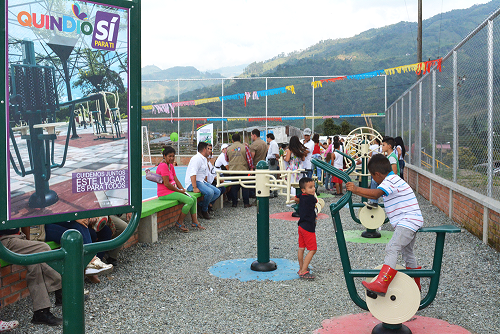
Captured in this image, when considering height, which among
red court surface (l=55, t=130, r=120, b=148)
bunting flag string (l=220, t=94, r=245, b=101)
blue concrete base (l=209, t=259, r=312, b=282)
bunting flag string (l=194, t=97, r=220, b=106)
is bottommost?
blue concrete base (l=209, t=259, r=312, b=282)

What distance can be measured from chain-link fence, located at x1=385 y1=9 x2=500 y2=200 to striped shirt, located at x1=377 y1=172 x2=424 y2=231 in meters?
3.04

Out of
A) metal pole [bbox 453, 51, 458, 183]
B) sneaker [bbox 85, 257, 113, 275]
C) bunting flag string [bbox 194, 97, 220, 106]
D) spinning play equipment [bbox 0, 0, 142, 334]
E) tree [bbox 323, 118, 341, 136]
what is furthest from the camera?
tree [bbox 323, 118, 341, 136]

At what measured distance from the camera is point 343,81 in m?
41.1

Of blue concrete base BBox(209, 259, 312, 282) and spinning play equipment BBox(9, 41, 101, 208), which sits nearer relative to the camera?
spinning play equipment BBox(9, 41, 101, 208)

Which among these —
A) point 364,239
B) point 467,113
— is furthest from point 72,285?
point 467,113

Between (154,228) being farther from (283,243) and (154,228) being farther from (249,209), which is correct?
(249,209)

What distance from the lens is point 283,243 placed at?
6641 mm

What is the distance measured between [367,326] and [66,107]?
2.72m

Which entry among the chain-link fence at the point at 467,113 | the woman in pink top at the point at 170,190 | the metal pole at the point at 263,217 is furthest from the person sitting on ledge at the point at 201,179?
the chain-link fence at the point at 467,113

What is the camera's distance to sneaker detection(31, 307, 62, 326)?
11.8ft

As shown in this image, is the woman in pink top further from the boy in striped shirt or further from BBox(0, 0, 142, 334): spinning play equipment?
BBox(0, 0, 142, 334): spinning play equipment

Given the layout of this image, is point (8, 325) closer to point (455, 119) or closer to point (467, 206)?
point (467, 206)

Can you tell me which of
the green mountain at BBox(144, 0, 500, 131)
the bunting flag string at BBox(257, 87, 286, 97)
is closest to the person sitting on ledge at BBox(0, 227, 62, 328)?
the green mountain at BBox(144, 0, 500, 131)

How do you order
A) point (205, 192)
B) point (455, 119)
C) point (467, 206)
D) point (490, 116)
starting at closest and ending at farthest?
point (490, 116) < point (467, 206) < point (455, 119) < point (205, 192)
